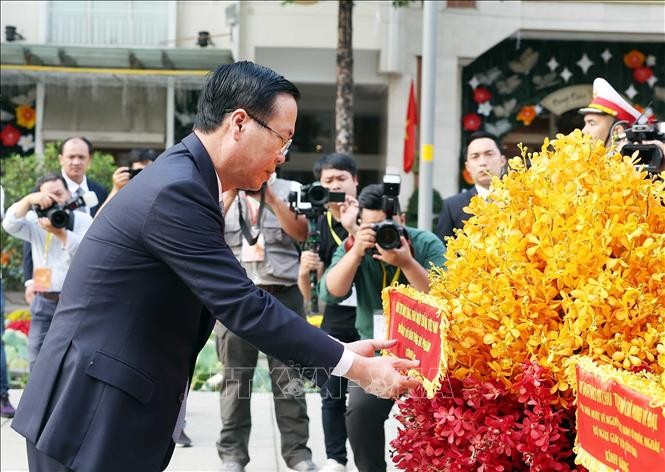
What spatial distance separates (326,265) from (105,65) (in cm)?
1132

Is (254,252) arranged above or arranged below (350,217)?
below

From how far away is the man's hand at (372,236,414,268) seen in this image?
4.49 meters

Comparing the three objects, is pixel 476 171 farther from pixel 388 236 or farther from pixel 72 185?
pixel 72 185

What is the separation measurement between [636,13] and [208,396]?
10.9 m

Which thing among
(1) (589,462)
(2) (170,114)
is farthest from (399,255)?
(2) (170,114)

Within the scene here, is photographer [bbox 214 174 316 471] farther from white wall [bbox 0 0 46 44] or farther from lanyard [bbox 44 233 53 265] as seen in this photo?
white wall [bbox 0 0 46 44]

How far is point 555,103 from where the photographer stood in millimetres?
16938

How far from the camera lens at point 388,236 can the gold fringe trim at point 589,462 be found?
2018 mm

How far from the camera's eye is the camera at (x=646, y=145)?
3.73m

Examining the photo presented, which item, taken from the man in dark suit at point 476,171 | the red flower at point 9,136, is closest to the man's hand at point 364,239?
the man in dark suit at point 476,171

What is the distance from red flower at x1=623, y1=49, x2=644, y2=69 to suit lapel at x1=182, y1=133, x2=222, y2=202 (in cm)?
1523

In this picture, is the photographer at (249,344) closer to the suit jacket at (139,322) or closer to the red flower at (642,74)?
the suit jacket at (139,322)

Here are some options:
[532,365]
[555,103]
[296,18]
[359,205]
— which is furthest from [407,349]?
[555,103]

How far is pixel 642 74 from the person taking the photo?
55.4 ft
